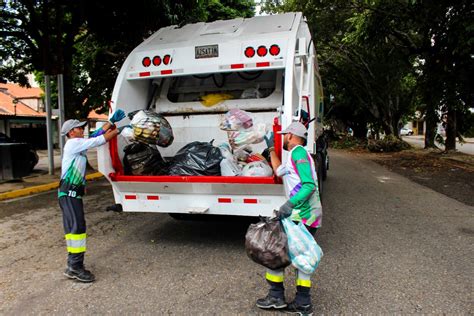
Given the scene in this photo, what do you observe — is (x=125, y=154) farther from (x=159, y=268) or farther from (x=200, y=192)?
(x=159, y=268)

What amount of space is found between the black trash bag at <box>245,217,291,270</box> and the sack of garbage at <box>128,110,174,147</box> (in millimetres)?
1873

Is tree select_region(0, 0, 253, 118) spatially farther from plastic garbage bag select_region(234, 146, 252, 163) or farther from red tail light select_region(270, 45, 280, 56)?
plastic garbage bag select_region(234, 146, 252, 163)

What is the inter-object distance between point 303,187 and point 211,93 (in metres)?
2.70

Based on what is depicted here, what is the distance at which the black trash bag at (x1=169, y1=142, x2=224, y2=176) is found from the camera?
4.40 meters

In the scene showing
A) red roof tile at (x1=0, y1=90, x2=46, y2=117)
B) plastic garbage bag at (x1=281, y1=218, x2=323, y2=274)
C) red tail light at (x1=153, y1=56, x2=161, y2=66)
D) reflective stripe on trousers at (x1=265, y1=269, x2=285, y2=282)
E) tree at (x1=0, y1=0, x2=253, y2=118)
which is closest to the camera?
plastic garbage bag at (x1=281, y1=218, x2=323, y2=274)

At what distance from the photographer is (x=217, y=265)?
13.6ft

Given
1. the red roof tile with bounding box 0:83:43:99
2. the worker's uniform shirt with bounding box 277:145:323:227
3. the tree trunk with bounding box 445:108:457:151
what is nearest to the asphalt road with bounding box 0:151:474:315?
the worker's uniform shirt with bounding box 277:145:323:227

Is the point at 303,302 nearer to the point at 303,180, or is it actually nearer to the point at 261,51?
the point at 303,180

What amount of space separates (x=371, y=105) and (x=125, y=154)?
23.2 m

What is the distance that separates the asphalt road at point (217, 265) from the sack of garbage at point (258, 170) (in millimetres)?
895

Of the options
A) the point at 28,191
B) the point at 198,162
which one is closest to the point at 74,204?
the point at 198,162

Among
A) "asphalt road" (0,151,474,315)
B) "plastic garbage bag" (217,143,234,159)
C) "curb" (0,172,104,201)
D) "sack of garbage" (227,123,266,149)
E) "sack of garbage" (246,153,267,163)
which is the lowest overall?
"asphalt road" (0,151,474,315)

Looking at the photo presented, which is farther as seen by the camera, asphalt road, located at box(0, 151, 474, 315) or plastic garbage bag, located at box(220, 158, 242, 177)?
plastic garbage bag, located at box(220, 158, 242, 177)

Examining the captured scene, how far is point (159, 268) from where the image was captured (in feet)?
13.4
